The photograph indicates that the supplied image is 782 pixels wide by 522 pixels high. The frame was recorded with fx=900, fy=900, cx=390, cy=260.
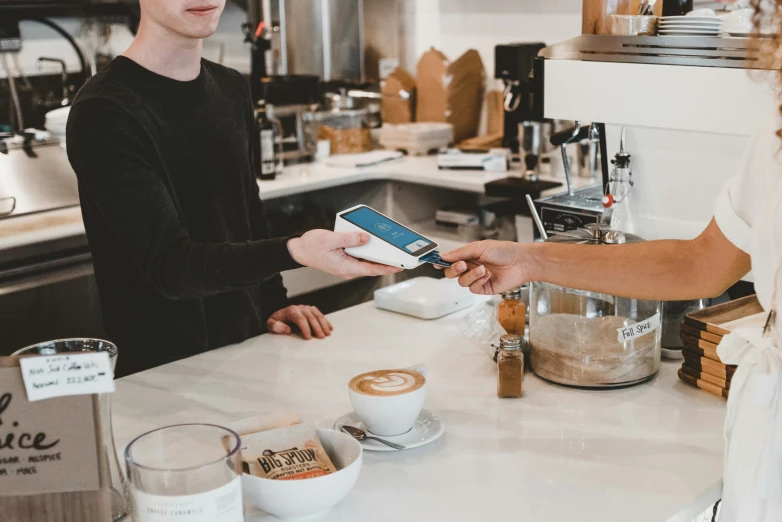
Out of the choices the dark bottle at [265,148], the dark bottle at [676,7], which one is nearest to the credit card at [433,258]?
the dark bottle at [676,7]

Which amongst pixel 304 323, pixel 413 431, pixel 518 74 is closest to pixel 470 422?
pixel 413 431

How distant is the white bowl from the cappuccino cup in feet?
0.45

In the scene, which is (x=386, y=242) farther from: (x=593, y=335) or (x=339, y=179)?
(x=339, y=179)

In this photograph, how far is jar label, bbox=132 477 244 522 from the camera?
91 cm

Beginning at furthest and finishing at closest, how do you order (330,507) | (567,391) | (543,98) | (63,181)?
(63,181)
(543,98)
(567,391)
(330,507)

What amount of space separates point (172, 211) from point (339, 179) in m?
1.84

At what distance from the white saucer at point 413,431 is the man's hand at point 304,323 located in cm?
40

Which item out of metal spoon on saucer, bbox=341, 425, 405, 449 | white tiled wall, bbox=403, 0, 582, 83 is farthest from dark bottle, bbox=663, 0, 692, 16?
white tiled wall, bbox=403, 0, 582, 83

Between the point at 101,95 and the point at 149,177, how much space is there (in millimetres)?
185

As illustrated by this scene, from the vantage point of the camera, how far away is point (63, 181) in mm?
2912

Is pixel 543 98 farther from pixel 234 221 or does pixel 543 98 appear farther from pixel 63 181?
pixel 63 181

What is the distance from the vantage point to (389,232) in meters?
1.38

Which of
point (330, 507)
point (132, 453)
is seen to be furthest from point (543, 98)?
point (132, 453)

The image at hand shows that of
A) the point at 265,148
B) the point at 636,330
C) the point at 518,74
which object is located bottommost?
the point at 636,330
